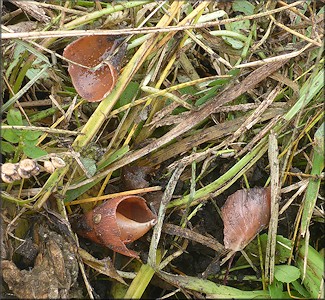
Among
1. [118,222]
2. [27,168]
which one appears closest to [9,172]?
[27,168]

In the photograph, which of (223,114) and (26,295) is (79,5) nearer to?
(223,114)

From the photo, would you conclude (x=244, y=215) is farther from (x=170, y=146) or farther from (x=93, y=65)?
(x=93, y=65)

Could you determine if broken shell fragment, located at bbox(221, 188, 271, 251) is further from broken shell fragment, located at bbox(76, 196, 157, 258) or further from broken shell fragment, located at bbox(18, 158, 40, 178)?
broken shell fragment, located at bbox(18, 158, 40, 178)

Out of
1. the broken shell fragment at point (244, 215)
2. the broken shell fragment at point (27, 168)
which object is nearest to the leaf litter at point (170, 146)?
the broken shell fragment at point (244, 215)

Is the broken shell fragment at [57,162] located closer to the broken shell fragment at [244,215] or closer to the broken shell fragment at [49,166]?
the broken shell fragment at [49,166]

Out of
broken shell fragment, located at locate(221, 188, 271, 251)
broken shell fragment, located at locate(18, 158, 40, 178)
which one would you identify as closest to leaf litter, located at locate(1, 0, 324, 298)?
broken shell fragment, located at locate(221, 188, 271, 251)
